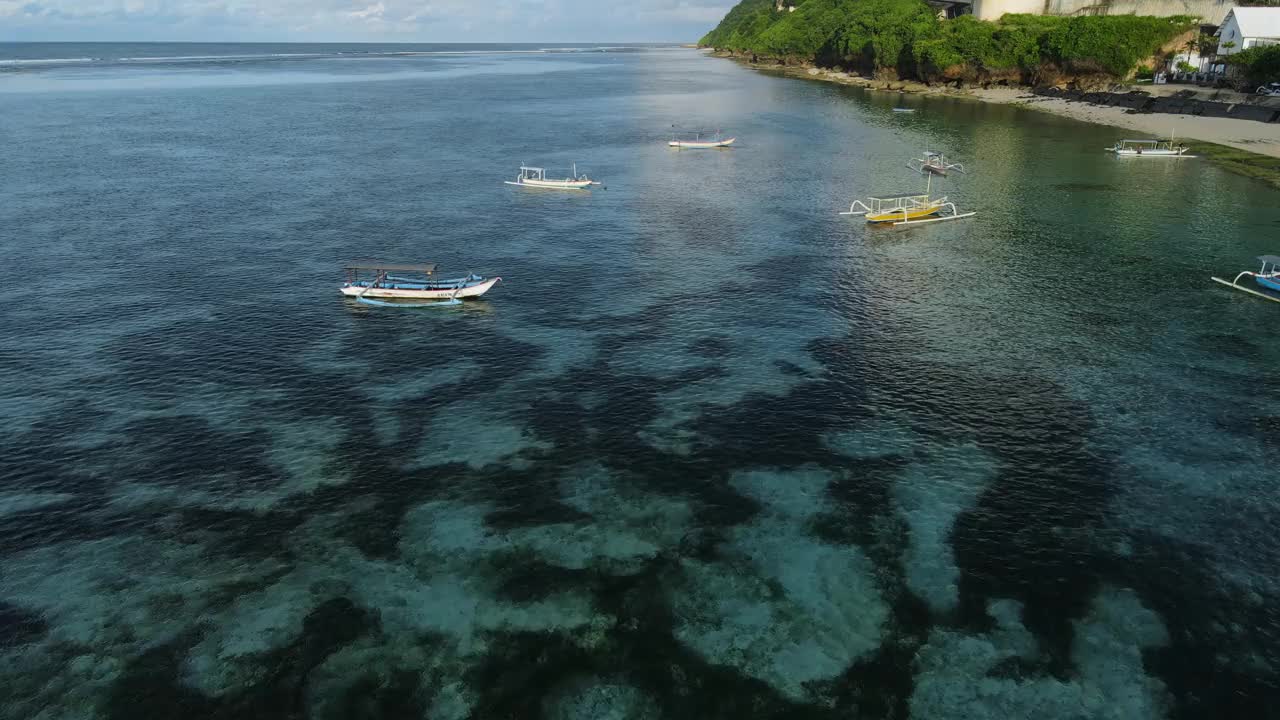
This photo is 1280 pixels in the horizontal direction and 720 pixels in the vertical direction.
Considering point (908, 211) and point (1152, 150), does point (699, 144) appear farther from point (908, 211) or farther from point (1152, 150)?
point (1152, 150)

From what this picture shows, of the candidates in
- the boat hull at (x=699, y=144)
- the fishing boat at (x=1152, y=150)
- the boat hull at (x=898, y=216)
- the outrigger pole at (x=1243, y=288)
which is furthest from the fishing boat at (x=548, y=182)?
the fishing boat at (x=1152, y=150)

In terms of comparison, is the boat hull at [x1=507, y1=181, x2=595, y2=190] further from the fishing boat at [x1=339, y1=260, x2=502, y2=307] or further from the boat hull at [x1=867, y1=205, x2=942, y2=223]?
the fishing boat at [x1=339, y1=260, x2=502, y2=307]

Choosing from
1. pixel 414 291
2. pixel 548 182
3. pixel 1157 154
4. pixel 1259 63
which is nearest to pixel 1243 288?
pixel 1157 154

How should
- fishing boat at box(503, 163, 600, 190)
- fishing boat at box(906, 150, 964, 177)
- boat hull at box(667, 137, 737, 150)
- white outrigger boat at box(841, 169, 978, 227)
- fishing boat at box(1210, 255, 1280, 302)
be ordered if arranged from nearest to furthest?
fishing boat at box(1210, 255, 1280, 302) → white outrigger boat at box(841, 169, 978, 227) → fishing boat at box(503, 163, 600, 190) → fishing boat at box(906, 150, 964, 177) → boat hull at box(667, 137, 737, 150)

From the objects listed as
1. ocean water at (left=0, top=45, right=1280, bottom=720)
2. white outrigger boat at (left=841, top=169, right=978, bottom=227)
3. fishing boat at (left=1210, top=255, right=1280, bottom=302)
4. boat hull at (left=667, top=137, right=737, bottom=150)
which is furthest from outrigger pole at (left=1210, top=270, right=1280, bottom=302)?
boat hull at (left=667, top=137, right=737, bottom=150)

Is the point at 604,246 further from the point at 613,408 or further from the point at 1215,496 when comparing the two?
the point at 1215,496
